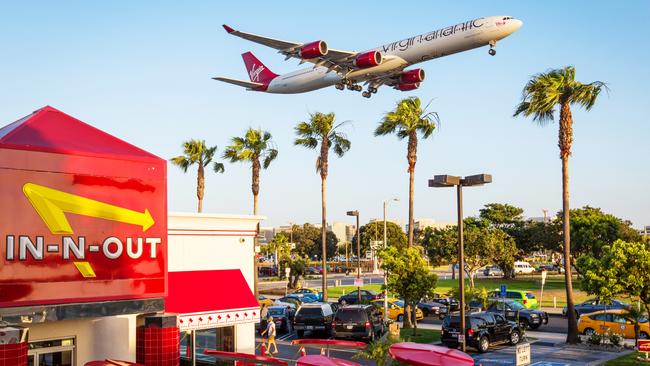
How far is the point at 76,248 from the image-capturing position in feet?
47.2

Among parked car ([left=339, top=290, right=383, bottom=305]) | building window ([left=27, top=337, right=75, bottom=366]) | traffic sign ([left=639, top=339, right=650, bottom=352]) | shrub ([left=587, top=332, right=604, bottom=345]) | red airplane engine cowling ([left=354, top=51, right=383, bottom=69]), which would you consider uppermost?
red airplane engine cowling ([left=354, top=51, right=383, bottom=69])

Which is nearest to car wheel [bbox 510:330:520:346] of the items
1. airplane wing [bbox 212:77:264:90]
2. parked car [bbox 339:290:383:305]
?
parked car [bbox 339:290:383:305]

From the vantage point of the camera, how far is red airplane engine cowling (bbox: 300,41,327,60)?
35.8 metres

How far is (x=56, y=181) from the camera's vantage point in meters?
14.2

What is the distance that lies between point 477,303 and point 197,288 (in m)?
25.6

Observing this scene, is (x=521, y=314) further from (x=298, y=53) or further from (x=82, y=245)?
(x=82, y=245)

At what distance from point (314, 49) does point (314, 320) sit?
14.0m

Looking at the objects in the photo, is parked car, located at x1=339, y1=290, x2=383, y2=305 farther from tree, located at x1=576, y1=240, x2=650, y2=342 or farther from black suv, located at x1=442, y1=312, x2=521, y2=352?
tree, located at x1=576, y1=240, x2=650, y2=342

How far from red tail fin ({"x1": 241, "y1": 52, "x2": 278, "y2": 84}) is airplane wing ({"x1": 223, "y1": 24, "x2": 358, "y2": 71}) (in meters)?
13.5

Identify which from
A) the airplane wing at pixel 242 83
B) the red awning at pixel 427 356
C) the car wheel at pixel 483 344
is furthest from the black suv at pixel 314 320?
the red awning at pixel 427 356

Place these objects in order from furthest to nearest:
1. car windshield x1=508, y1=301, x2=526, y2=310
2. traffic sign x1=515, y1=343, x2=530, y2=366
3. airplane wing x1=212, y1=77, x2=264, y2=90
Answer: airplane wing x1=212, y1=77, x2=264, y2=90 → car windshield x1=508, y1=301, x2=526, y2=310 → traffic sign x1=515, y1=343, x2=530, y2=366

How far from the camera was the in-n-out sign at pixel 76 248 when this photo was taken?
Answer: 1349cm

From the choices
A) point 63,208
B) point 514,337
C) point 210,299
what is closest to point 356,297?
point 514,337

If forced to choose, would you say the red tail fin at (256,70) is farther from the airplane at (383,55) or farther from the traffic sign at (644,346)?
the traffic sign at (644,346)
